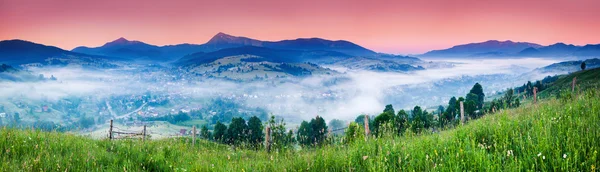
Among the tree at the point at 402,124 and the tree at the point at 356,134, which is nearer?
the tree at the point at 356,134

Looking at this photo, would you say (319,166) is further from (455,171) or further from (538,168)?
(538,168)

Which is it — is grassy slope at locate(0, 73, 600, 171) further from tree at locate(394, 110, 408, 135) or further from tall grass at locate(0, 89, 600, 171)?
tree at locate(394, 110, 408, 135)

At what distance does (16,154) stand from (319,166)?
25.3 feet

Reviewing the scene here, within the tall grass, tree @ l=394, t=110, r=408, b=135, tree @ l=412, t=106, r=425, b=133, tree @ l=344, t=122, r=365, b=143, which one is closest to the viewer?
the tall grass

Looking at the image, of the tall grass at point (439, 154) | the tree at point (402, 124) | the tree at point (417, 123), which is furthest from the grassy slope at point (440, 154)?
the tree at point (417, 123)

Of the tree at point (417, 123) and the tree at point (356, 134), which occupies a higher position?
the tree at point (356, 134)

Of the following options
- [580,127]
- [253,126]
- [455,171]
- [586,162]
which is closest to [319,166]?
[455,171]

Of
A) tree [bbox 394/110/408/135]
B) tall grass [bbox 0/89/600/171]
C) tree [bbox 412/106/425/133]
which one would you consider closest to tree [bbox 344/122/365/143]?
tall grass [bbox 0/89/600/171]

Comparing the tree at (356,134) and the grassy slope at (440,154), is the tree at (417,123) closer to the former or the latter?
the tree at (356,134)

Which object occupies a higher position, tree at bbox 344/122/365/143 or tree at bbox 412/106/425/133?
tree at bbox 344/122/365/143

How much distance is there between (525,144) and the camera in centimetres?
615

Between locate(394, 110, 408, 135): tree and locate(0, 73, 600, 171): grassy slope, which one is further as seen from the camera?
locate(394, 110, 408, 135): tree

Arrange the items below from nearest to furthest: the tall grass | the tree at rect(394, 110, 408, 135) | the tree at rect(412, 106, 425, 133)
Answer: the tall grass → the tree at rect(394, 110, 408, 135) → the tree at rect(412, 106, 425, 133)

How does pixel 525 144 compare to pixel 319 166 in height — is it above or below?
above
